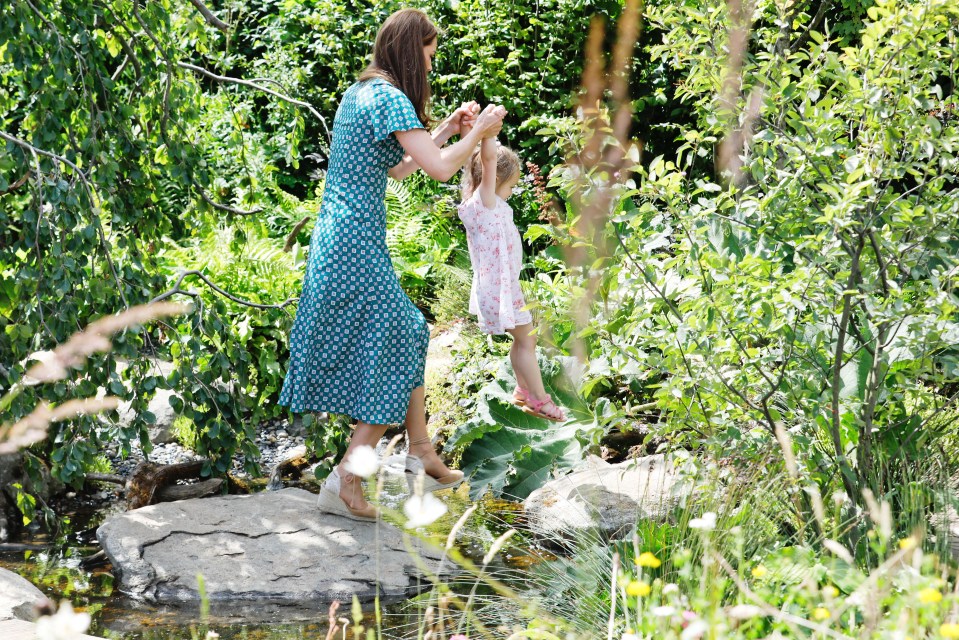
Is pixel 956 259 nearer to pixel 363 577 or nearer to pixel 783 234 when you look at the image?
pixel 783 234

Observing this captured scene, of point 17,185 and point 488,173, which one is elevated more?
point 488,173

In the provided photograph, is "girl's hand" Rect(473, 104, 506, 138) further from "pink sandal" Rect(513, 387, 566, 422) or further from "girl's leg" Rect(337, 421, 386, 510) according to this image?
"pink sandal" Rect(513, 387, 566, 422)

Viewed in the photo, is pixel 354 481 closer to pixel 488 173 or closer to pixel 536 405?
pixel 536 405

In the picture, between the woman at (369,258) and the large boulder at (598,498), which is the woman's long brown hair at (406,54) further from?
the large boulder at (598,498)

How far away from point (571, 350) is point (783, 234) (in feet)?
6.24

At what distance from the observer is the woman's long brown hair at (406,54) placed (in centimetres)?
327

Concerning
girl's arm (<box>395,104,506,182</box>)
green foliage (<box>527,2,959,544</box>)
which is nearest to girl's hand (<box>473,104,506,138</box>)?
girl's arm (<box>395,104,506,182</box>)

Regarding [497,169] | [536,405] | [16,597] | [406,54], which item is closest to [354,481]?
[536,405]

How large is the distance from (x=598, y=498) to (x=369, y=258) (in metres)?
1.19

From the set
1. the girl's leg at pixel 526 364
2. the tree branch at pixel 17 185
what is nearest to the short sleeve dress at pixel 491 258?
the girl's leg at pixel 526 364

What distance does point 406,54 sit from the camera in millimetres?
3291

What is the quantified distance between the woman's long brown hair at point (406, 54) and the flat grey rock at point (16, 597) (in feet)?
5.97

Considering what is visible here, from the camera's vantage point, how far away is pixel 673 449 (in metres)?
3.04

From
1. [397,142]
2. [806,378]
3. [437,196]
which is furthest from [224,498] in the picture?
[437,196]
